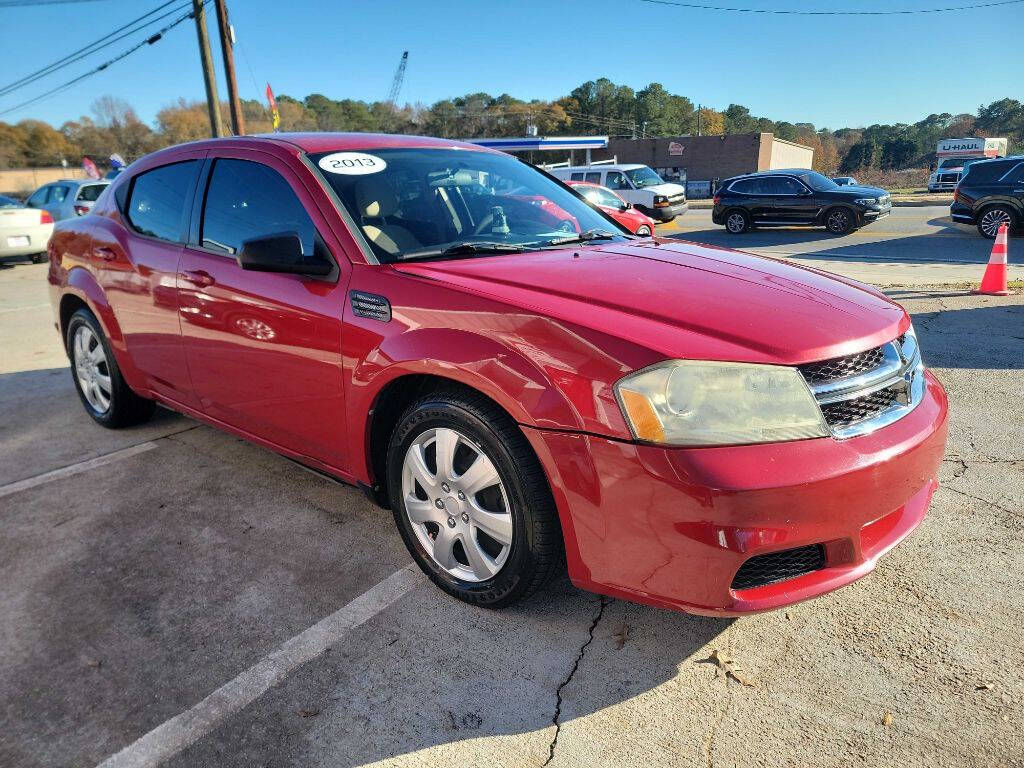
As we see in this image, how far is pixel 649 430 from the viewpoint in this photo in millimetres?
1987

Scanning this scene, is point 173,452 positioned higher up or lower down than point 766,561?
lower down

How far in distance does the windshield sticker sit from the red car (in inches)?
0.5

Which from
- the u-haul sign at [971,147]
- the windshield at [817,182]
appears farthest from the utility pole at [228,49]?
the u-haul sign at [971,147]

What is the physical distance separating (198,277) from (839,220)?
57.1 feet

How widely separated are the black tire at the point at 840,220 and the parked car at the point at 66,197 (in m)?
17.2

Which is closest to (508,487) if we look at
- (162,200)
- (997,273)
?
(162,200)

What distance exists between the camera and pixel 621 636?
2.43m

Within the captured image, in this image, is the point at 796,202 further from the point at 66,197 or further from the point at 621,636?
the point at 621,636

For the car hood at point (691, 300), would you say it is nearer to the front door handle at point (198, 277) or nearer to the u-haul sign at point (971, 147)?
the front door handle at point (198, 277)

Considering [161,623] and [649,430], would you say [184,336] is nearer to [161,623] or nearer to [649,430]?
[161,623]

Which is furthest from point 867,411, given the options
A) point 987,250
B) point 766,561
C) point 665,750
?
point 987,250

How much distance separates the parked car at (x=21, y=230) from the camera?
13.6 metres

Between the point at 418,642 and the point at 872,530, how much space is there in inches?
59.1

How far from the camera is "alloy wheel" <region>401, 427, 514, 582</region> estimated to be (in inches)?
94.1
